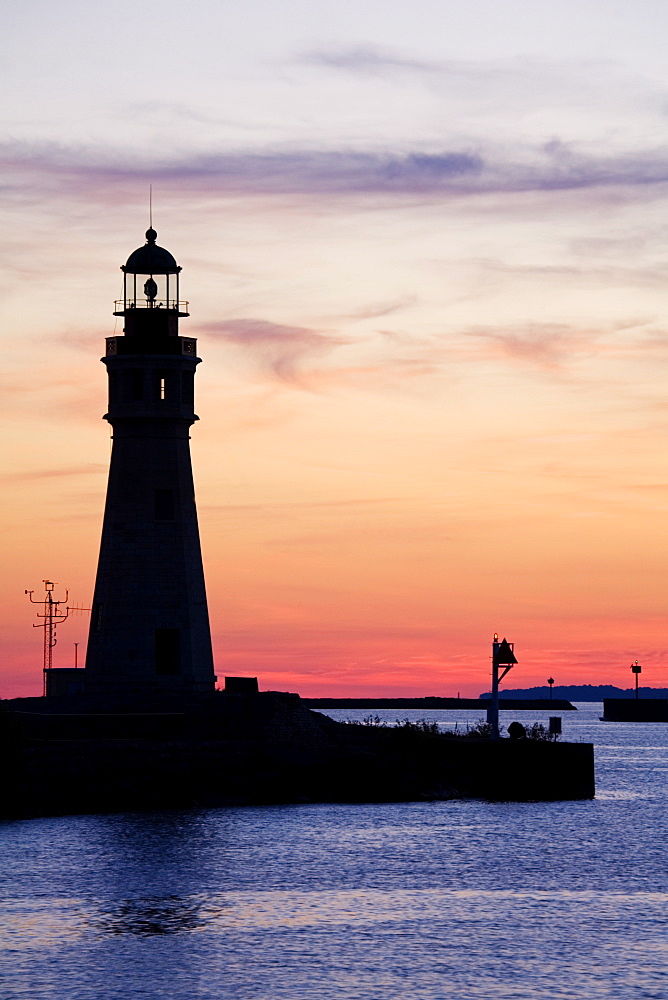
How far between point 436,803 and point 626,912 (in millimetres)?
24528

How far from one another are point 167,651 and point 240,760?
554cm

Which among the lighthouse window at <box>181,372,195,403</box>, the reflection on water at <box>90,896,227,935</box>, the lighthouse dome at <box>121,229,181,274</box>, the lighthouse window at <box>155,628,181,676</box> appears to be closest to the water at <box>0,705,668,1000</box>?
the reflection on water at <box>90,896,227,935</box>

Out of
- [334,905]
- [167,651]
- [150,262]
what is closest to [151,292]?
[150,262]

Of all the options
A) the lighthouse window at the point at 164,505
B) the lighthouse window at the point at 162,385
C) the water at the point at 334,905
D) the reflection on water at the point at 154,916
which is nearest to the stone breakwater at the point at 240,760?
the water at the point at 334,905

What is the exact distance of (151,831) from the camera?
2224 inches

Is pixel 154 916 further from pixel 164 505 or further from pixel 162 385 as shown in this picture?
pixel 162 385

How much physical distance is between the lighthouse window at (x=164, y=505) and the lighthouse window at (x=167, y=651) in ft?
14.4

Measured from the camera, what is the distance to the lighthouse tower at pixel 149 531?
65375mm

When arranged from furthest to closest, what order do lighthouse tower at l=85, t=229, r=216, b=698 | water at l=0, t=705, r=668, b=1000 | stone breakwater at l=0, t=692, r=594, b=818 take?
1. lighthouse tower at l=85, t=229, r=216, b=698
2. stone breakwater at l=0, t=692, r=594, b=818
3. water at l=0, t=705, r=668, b=1000

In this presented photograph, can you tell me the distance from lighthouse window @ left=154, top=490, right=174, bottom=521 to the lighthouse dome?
29.6 feet

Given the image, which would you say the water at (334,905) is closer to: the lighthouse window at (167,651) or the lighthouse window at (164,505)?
the lighthouse window at (167,651)

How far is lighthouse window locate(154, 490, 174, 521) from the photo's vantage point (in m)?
65.8

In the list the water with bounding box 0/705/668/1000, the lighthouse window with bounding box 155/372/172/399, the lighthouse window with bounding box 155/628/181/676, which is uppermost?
the lighthouse window with bounding box 155/372/172/399

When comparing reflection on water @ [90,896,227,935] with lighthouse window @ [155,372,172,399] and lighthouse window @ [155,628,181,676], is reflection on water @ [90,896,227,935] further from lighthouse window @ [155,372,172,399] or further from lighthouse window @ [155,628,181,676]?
lighthouse window @ [155,372,172,399]
